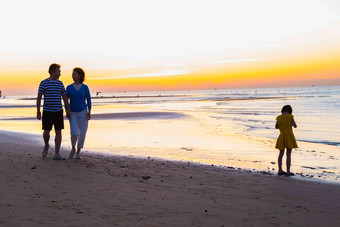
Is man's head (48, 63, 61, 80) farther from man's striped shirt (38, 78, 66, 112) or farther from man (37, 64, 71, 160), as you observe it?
man's striped shirt (38, 78, 66, 112)

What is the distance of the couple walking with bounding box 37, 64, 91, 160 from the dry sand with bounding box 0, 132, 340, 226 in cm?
69

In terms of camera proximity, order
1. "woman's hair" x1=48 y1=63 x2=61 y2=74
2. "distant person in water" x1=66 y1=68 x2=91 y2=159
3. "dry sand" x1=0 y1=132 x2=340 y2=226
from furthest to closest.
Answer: "distant person in water" x1=66 y1=68 x2=91 y2=159, "woman's hair" x1=48 y1=63 x2=61 y2=74, "dry sand" x1=0 y1=132 x2=340 y2=226

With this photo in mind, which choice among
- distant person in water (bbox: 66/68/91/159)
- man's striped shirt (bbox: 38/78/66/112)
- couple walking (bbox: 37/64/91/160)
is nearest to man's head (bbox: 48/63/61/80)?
couple walking (bbox: 37/64/91/160)

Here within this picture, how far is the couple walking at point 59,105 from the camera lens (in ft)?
25.0

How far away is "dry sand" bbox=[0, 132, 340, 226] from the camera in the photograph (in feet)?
14.3

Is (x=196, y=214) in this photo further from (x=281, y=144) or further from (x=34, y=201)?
(x=281, y=144)

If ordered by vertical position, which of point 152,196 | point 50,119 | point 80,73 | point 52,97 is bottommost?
point 152,196

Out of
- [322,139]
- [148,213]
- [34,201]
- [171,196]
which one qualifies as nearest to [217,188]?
[171,196]

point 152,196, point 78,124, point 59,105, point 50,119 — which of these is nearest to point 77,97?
point 59,105

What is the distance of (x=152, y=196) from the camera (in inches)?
212

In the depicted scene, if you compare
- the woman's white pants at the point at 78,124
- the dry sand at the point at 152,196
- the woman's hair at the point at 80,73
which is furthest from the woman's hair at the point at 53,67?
the dry sand at the point at 152,196

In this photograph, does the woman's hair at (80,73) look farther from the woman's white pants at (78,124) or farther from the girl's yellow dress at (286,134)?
the girl's yellow dress at (286,134)

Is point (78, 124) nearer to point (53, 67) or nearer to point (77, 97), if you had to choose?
point (77, 97)

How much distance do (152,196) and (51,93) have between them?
3.84 meters
